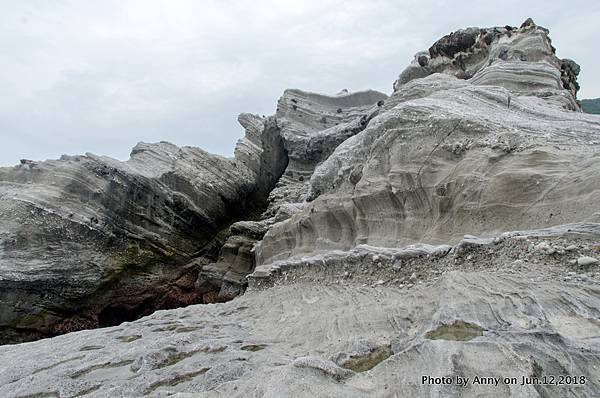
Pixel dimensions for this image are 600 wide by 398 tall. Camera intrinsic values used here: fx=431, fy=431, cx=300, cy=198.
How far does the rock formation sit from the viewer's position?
3352mm

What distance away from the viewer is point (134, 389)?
3.66m

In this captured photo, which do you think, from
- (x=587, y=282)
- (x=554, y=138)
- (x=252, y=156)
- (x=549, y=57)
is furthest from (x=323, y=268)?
(x=252, y=156)

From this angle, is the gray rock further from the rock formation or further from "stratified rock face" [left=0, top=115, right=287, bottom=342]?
"stratified rock face" [left=0, top=115, right=287, bottom=342]

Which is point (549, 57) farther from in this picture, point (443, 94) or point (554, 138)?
point (554, 138)

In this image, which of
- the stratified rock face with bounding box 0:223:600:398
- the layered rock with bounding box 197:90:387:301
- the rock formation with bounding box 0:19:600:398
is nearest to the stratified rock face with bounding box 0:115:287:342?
the rock formation with bounding box 0:19:600:398

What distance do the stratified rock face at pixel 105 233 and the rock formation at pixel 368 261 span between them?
6 cm

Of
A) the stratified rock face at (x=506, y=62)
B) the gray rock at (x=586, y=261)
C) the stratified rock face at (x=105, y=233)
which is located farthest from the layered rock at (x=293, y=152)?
the gray rock at (x=586, y=261)

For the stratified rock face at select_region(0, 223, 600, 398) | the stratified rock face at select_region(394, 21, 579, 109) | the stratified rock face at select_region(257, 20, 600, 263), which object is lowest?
the stratified rock face at select_region(0, 223, 600, 398)

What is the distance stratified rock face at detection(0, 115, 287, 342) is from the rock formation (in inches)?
2.2

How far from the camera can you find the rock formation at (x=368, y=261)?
3.35 metres

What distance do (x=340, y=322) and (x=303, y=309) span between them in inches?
60.3

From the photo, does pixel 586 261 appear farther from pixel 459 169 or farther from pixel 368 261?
pixel 368 261

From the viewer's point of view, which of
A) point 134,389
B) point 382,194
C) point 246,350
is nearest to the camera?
point 134,389

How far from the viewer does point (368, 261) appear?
6848mm
